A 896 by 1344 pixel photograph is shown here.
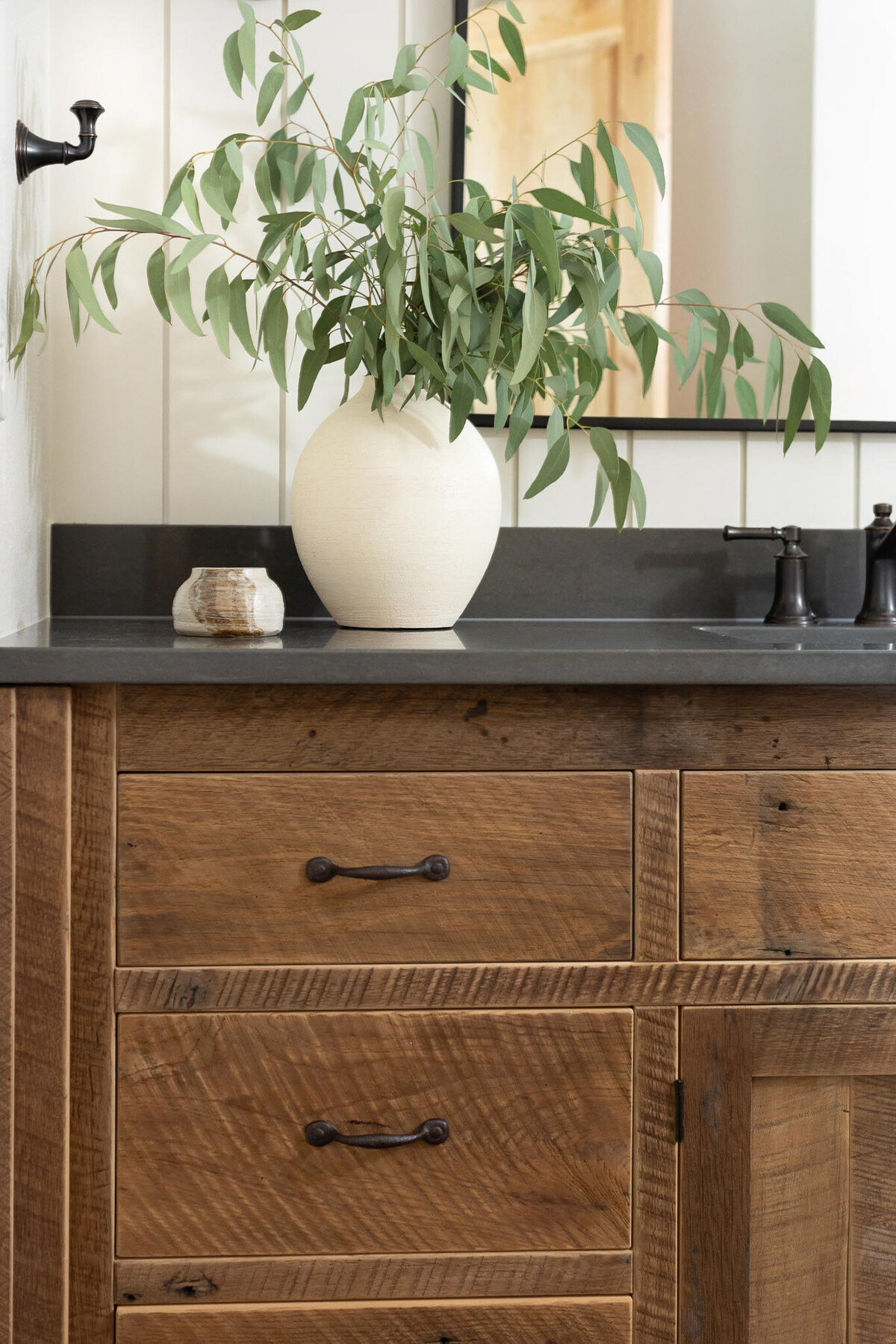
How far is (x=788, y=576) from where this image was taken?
132cm

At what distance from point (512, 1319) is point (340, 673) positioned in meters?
0.53

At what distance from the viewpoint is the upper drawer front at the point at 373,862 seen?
33.4 inches

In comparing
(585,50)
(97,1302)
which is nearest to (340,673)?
(97,1302)

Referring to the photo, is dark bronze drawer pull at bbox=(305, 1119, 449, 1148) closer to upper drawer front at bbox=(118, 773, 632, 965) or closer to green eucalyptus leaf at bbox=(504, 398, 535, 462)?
upper drawer front at bbox=(118, 773, 632, 965)

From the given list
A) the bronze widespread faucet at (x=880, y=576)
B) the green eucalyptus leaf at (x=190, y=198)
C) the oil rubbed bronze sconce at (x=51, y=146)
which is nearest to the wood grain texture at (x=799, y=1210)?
the bronze widespread faucet at (x=880, y=576)

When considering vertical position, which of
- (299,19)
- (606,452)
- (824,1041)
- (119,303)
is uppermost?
(299,19)

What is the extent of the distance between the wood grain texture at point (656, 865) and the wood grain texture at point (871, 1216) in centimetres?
21

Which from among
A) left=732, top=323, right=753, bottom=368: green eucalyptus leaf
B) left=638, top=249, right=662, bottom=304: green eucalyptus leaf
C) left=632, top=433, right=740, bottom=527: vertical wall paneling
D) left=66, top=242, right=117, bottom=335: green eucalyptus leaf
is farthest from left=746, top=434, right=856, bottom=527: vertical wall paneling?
left=66, top=242, right=117, bottom=335: green eucalyptus leaf

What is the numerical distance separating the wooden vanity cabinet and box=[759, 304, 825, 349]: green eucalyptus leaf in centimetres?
43

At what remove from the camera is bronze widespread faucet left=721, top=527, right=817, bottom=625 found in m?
1.31

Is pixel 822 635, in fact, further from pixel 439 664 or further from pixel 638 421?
pixel 439 664

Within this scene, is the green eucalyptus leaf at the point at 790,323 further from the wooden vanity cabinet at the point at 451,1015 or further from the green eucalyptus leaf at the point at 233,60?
the green eucalyptus leaf at the point at 233,60

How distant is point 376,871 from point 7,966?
0.29 metres

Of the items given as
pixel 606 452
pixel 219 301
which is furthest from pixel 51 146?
pixel 606 452
